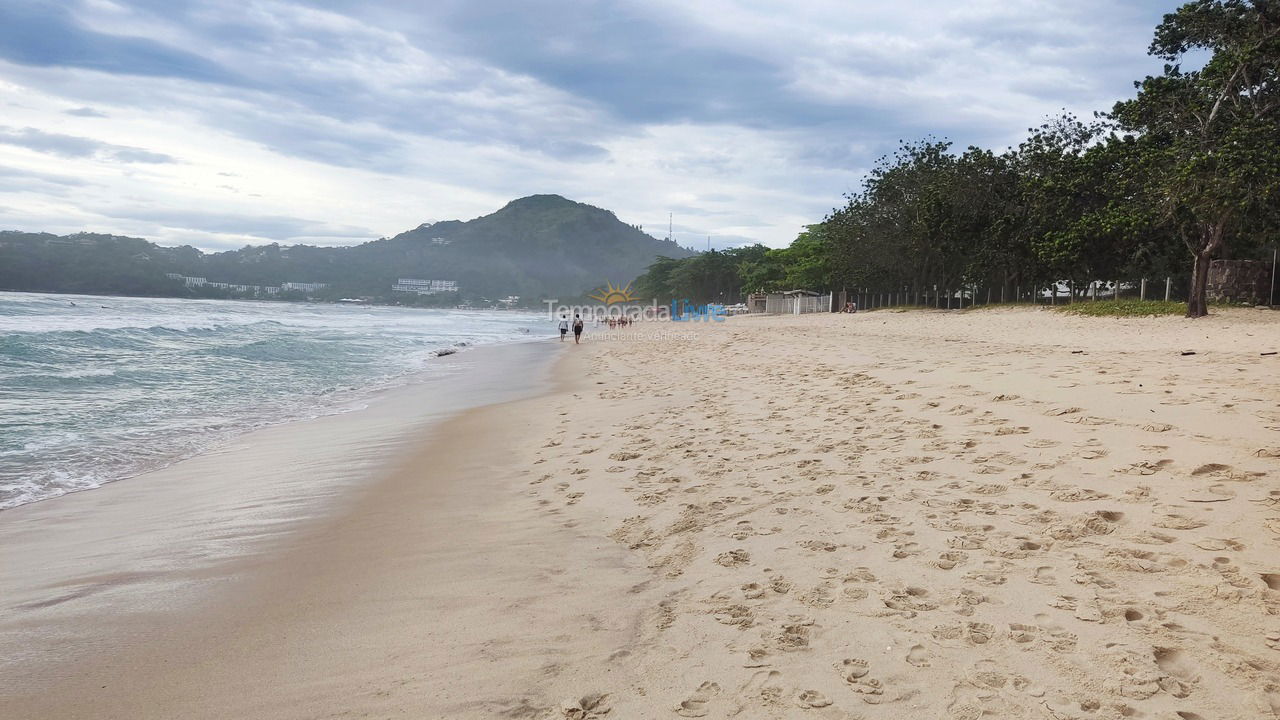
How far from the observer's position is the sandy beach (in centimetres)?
250

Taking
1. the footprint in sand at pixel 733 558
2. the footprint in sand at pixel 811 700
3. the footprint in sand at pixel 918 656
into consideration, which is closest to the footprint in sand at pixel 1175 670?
the footprint in sand at pixel 918 656

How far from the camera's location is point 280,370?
16.9 metres

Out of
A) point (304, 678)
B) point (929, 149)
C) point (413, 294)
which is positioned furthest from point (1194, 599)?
point (413, 294)

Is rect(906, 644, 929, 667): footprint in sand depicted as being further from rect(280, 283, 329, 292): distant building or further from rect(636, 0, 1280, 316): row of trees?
rect(280, 283, 329, 292): distant building

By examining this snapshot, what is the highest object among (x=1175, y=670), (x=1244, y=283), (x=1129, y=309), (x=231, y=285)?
(x=231, y=285)

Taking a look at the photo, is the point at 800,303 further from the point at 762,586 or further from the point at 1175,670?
the point at 1175,670

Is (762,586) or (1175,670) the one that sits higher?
(1175,670)

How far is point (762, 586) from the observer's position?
3.38 metres

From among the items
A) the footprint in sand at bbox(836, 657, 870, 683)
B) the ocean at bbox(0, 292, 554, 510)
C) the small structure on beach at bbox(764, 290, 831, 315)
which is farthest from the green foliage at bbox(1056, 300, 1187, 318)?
the small structure on beach at bbox(764, 290, 831, 315)

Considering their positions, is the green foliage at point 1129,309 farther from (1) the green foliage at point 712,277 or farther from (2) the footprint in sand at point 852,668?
(1) the green foliage at point 712,277

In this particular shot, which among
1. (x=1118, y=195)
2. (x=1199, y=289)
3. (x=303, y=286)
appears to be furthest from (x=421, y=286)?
(x=1199, y=289)

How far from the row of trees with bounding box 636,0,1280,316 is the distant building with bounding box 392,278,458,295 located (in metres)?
144

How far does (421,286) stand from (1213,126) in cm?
18191

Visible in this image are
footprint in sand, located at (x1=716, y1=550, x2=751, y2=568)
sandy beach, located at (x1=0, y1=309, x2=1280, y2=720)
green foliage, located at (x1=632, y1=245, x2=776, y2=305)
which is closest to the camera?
sandy beach, located at (x1=0, y1=309, x2=1280, y2=720)
